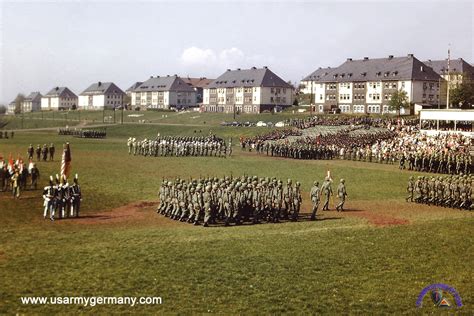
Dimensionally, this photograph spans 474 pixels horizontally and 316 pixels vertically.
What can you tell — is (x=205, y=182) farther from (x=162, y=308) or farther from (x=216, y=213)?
(x=162, y=308)

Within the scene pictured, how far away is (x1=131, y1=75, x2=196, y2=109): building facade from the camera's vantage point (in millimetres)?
146188

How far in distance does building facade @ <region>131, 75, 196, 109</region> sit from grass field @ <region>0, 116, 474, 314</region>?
122 metres

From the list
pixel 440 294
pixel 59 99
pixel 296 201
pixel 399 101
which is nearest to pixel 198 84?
pixel 59 99

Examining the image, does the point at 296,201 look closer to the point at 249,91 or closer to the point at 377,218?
the point at 377,218

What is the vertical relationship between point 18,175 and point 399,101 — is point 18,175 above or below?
below

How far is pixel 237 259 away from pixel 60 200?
950 cm

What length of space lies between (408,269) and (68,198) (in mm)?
14059

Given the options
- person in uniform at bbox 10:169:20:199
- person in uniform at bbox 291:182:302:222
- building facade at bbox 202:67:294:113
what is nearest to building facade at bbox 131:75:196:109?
building facade at bbox 202:67:294:113

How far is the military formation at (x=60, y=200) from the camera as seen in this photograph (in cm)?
2038

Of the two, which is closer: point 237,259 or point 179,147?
point 237,259

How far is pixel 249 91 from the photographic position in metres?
115

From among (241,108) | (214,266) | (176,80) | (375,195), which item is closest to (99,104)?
(176,80)

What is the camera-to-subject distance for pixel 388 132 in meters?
57.7

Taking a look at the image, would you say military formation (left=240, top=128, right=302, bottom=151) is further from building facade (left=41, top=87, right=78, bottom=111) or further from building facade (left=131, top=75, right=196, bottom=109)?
building facade (left=41, top=87, right=78, bottom=111)
